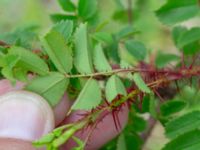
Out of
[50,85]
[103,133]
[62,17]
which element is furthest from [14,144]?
[62,17]

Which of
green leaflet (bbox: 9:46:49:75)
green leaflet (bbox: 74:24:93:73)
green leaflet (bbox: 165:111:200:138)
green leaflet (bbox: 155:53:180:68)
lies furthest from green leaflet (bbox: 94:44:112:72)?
green leaflet (bbox: 155:53:180:68)

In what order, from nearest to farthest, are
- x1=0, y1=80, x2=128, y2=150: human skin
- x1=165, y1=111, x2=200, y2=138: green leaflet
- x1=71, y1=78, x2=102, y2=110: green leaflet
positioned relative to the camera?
x1=71, y1=78, x2=102, y2=110: green leaflet, x1=0, y1=80, x2=128, y2=150: human skin, x1=165, y1=111, x2=200, y2=138: green leaflet

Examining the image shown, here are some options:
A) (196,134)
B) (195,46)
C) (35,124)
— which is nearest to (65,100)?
(35,124)

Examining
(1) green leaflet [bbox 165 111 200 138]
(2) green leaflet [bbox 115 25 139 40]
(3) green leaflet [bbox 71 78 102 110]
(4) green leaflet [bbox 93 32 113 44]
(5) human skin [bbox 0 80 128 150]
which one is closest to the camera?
(3) green leaflet [bbox 71 78 102 110]

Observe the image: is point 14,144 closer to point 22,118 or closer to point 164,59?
point 22,118

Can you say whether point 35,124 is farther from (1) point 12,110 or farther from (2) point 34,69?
(2) point 34,69

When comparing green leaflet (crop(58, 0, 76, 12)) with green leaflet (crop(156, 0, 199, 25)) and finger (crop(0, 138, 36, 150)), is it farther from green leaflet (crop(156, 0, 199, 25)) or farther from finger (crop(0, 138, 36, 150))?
finger (crop(0, 138, 36, 150))
